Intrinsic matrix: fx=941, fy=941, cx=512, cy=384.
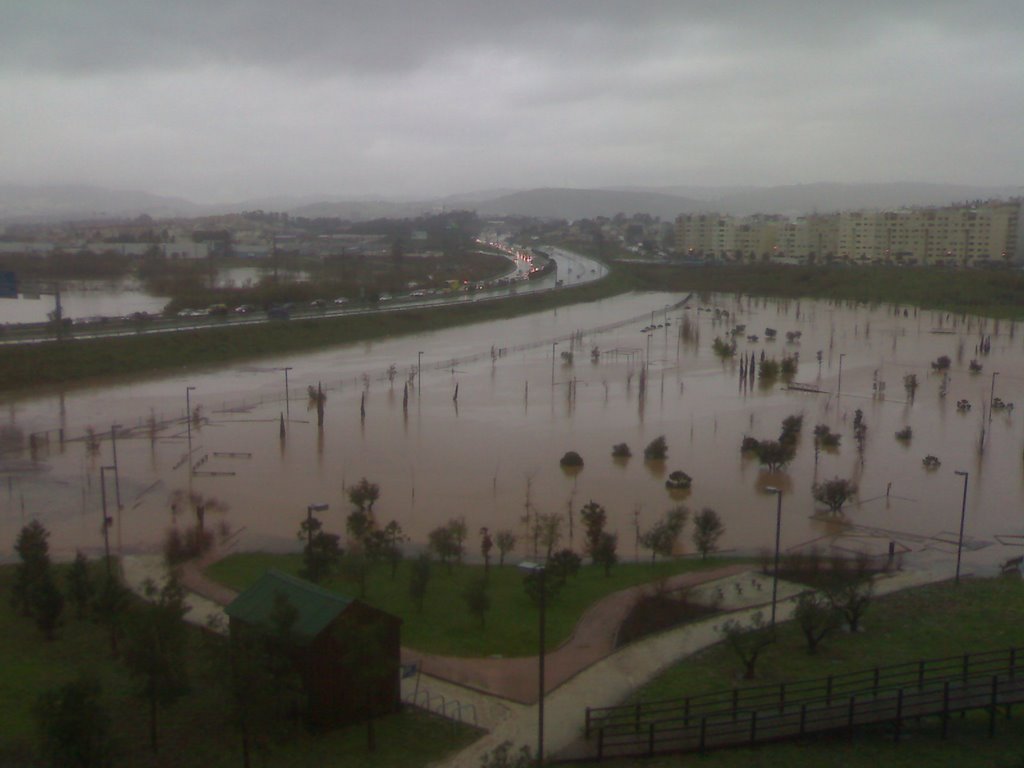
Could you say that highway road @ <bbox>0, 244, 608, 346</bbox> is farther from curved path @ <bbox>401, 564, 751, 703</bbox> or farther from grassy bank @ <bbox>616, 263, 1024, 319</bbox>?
curved path @ <bbox>401, 564, 751, 703</bbox>

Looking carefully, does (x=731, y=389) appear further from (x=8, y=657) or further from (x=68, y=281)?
(x=68, y=281)

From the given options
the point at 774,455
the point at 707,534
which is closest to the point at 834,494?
the point at 774,455

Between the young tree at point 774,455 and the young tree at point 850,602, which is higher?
the young tree at point 850,602

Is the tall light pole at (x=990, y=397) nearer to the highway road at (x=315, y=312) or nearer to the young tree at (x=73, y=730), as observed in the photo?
the young tree at (x=73, y=730)

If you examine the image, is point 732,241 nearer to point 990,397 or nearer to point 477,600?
point 990,397

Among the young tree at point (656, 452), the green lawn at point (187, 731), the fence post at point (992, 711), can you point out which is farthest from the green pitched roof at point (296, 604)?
the young tree at point (656, 452)
